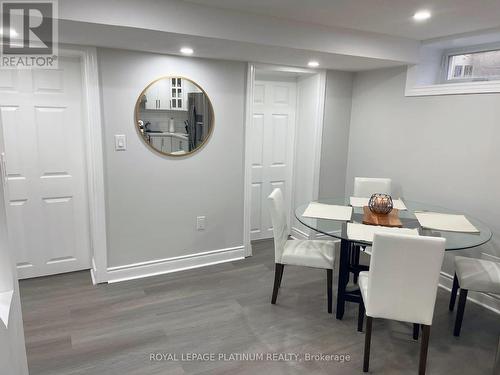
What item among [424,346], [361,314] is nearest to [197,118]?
[361,314]

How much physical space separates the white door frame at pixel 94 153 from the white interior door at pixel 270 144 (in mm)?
1668

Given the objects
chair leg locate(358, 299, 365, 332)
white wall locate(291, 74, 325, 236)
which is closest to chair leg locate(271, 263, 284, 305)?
chair leg locate(358, 299, 365, 332)

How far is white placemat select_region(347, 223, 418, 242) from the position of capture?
224cm

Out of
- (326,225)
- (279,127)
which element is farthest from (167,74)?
(326,225)

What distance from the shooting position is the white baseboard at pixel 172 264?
319 cm

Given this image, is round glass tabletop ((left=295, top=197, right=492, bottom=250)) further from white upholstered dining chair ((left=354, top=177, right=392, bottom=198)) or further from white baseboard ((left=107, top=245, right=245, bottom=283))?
white baseboard ((left=107, top=245, right=245, bottom=283))

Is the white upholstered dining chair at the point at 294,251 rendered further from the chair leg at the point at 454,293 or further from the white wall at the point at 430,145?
the white wall at the point at 430,145

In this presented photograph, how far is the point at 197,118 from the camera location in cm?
330

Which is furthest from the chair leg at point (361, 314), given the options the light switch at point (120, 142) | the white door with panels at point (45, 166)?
the white door with panels at point (45, 166)

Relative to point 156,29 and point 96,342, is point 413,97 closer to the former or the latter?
point 156,29

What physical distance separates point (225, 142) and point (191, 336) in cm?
179

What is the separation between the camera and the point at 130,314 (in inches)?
105

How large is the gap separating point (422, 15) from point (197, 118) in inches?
76.9

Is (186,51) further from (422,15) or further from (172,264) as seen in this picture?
(172,264)
